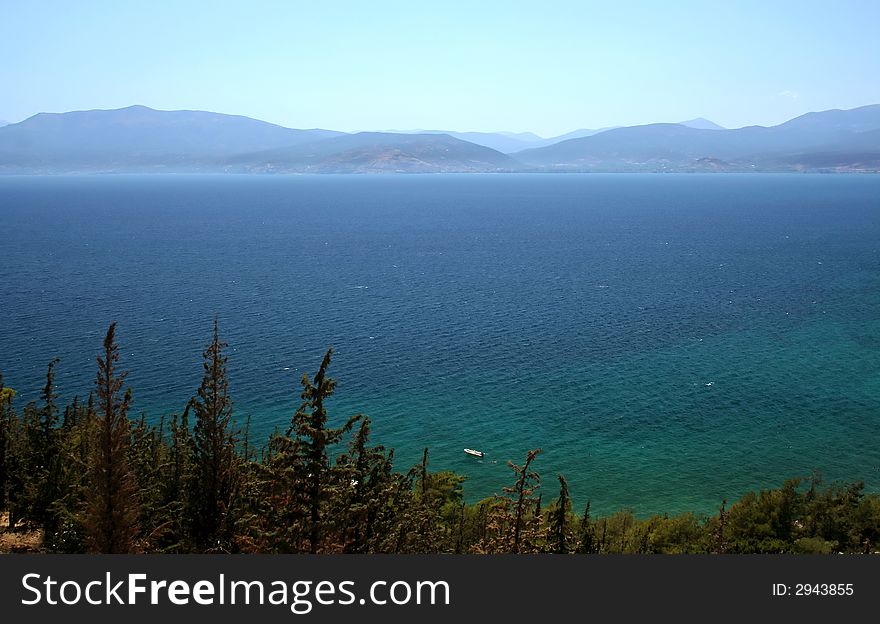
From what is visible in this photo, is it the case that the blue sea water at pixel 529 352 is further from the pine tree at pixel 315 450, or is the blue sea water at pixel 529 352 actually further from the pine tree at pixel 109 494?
the pine tree at pixel 109 494

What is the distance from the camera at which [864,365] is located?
80500 mm

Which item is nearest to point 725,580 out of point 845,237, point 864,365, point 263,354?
point 263,354

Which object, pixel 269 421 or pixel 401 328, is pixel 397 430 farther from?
pixel 401 328

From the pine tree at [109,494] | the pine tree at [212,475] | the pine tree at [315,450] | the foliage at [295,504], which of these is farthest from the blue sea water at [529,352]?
the pine tree at [109,494]

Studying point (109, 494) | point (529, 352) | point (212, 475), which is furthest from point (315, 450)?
point (529, 352)

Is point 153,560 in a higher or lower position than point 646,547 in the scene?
higher

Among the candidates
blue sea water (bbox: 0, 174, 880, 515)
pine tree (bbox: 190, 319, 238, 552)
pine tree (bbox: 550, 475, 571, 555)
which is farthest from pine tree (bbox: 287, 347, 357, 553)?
blue sea water (bbox: 0, 174, 880, 515)

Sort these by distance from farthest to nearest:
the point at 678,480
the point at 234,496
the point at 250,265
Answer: the point at 250,265, the point at 678,480, the point at 234,496

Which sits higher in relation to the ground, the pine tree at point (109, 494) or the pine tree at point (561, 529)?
the pine tree at point (109, 494)

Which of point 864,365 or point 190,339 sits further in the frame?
point 190,339

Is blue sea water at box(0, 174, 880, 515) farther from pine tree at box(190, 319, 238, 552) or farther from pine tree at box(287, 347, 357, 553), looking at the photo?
pine tree at box(287, 347, 357, 553)

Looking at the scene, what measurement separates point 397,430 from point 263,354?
24.3 meters

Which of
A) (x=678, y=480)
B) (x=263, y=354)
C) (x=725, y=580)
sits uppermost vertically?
(x=725, y=580)

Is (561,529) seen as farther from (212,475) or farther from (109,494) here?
(109,494)
